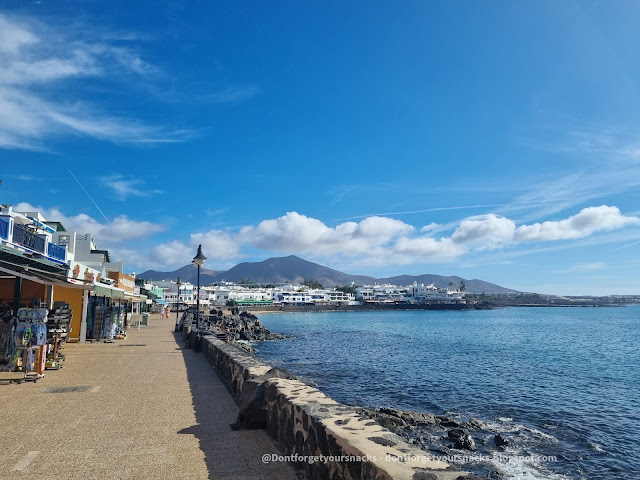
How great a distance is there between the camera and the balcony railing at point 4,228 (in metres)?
8.57

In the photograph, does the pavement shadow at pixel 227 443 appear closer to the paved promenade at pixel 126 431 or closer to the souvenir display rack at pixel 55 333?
the paved promenade at pixel 126 431

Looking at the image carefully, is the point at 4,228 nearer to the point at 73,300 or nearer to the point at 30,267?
the point at 30,267

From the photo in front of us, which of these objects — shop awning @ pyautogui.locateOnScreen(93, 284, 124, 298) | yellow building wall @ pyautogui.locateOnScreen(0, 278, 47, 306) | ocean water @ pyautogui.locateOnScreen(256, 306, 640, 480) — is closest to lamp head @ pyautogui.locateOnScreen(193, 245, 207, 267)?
shop awning @ pyautogui.locateOnScreen(93, 284, 124, 298)

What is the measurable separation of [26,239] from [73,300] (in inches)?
338

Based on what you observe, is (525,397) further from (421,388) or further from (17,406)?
(17,406)

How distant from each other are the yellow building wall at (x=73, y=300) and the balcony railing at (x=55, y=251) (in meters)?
3.60

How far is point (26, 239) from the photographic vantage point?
10570mm

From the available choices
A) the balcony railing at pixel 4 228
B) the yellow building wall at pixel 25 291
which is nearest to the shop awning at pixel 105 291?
the yellow building wall at pixel 25 291

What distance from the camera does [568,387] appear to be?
20.0m

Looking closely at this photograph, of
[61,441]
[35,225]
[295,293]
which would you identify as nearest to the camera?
[61,441]

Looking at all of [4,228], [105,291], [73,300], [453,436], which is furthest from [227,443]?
[73,300]

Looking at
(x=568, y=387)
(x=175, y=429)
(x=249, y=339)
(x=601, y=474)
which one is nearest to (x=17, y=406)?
(x=175, y=429)

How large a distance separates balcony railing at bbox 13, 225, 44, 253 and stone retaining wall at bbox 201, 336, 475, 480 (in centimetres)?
621

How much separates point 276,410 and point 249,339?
37.2 m
